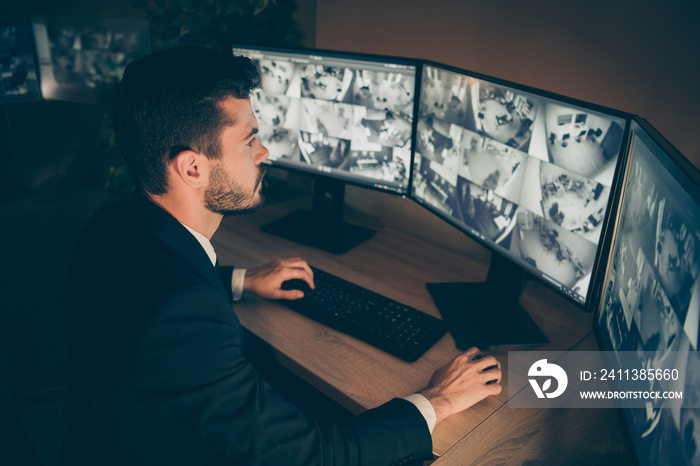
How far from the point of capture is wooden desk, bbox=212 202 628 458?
1025mm

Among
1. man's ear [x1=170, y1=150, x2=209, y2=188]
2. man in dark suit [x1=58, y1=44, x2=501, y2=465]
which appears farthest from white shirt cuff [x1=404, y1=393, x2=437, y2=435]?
man's ear [x1=170, y1=150, x2=209, y2=188]

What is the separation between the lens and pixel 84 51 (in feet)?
6.01

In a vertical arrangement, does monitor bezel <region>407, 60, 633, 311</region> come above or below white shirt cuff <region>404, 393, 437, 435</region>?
above

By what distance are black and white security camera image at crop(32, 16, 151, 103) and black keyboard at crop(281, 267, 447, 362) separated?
1.16 m

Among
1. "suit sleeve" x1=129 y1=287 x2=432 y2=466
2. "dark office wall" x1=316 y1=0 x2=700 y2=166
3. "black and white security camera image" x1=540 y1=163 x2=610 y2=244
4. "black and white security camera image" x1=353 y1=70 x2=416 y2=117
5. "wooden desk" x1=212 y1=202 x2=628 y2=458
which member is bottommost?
"wooden desk" x1=212 y1=202 x2=628 y2=458

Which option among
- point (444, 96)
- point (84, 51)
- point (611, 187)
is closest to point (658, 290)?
point (611, 187)

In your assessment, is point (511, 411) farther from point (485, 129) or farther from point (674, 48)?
point (674, 48)

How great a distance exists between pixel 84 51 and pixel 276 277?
1.21m

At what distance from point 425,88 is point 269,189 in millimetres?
914

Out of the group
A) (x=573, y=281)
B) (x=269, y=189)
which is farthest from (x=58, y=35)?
(x=573, y=281)

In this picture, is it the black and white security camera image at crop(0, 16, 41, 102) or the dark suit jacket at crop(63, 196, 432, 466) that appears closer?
the dark suit jacket at crop(63, 196, 432, 466)

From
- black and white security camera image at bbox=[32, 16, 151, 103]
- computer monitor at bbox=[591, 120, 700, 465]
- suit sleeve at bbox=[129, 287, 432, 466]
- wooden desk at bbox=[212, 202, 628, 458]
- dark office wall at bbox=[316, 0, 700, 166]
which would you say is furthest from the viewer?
black and white security camera image at bbox=[32, 16, 151, 103]

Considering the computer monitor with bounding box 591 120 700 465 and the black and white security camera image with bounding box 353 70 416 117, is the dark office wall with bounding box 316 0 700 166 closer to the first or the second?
the black and white security camera image with bounding box 353 70 416 117

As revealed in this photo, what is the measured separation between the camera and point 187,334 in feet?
2.54
